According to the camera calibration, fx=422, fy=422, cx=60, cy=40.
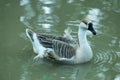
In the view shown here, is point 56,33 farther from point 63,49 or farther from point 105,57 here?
point 105,57

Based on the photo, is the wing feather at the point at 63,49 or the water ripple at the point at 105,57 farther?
the water ripple at the point at 105,57

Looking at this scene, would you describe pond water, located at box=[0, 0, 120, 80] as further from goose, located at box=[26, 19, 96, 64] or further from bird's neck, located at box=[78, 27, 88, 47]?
bird's neck, located at box=[78, 27, 88, 47]

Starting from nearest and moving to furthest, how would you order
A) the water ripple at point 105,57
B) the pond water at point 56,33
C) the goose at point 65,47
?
the pond water at point 56,33, the goose at point 65,47, the water ripple at point 105,57

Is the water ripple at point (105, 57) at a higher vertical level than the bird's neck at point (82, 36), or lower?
lower

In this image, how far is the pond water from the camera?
294 inches

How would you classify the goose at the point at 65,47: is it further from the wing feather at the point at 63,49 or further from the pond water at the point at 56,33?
the pond water at the point at 56,33

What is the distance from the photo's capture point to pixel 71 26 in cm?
915

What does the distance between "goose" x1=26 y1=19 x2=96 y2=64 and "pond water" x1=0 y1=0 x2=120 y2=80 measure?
148mm

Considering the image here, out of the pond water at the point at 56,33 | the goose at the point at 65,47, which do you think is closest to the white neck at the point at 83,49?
the goose at the point at 65,47

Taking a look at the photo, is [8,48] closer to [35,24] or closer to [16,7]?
[35,24]

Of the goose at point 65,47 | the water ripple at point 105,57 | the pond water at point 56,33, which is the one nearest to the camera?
the pond water at point 56,33

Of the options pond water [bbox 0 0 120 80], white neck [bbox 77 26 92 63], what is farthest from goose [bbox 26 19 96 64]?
pond water [bbox 0 0 120 80]

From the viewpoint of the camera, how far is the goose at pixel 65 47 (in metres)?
7.65

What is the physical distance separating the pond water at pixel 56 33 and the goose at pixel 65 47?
0.15m
